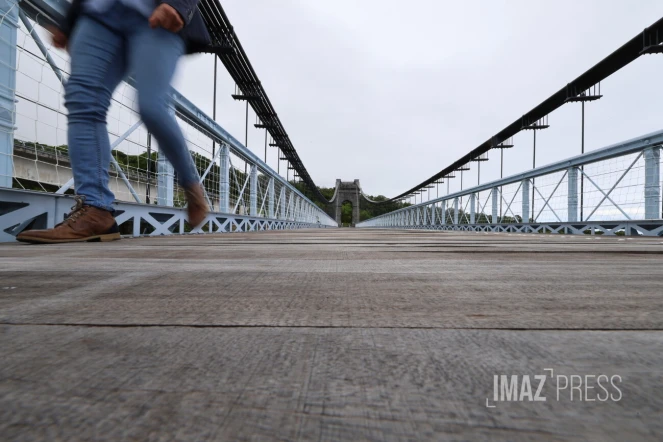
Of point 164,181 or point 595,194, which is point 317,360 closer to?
point 164,181

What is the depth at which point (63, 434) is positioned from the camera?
110mm

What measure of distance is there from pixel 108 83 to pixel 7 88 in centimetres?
46

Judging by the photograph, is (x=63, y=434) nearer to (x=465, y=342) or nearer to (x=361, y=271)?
(x=465, y=342)

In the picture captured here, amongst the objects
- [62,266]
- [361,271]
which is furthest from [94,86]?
[361,271]

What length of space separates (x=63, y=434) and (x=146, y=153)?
7.10 feet

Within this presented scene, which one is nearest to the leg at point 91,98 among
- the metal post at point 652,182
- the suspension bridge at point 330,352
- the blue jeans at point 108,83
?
the blue jeans at point 108,83

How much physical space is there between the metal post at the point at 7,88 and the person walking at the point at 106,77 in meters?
0.30

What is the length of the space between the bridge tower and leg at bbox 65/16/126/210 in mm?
30716

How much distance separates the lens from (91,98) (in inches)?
40.6

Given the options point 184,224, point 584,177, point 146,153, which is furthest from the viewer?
point 584,177

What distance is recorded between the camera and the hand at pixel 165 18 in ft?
2.98

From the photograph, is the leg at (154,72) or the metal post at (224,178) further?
the metal post at (224,178)

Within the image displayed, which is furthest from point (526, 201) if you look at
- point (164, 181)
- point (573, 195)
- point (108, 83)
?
point (108, 83)

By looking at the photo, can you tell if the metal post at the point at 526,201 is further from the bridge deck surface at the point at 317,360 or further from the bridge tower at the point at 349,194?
the bridge tower at the point at 349,194
